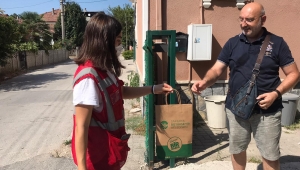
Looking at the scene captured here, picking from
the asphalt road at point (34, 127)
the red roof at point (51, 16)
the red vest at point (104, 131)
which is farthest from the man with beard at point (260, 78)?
the red roof at point (51, 16)

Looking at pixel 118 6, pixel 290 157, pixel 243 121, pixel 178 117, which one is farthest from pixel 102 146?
pixel 118 6

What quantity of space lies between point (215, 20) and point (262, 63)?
3.27 metres

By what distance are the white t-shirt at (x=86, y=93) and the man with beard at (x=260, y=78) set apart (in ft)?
4.51

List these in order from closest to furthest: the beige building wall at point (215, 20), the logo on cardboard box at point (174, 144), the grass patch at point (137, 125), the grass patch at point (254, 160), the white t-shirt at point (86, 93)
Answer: the white t-shirt at point (86, 93) < the logo on cardboard box at point (174, 144) < the grass patch at point (254, 160) < the grass patch at point (137, 125) < the beige building wall at point (215, 20)

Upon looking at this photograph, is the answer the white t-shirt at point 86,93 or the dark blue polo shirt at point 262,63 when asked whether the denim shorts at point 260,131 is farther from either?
the white t-shirt at point 86,93

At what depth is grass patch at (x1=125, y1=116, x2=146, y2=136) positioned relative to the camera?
Result: 5430 mm

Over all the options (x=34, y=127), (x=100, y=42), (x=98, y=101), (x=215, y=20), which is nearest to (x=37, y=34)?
(x=34, y=127)

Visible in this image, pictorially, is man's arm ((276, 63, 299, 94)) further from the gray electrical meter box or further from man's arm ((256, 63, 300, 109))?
the gray electrical meter box

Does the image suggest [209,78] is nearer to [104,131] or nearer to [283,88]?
[283,88]

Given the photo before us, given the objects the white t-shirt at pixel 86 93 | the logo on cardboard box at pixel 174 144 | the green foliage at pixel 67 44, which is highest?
the green foliage at pixel 67 44

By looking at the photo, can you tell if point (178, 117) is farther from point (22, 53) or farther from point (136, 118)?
point (22, 53)

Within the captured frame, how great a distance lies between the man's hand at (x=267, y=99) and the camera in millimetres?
2494

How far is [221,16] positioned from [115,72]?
4.27 metres

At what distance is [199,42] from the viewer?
5375 mm
